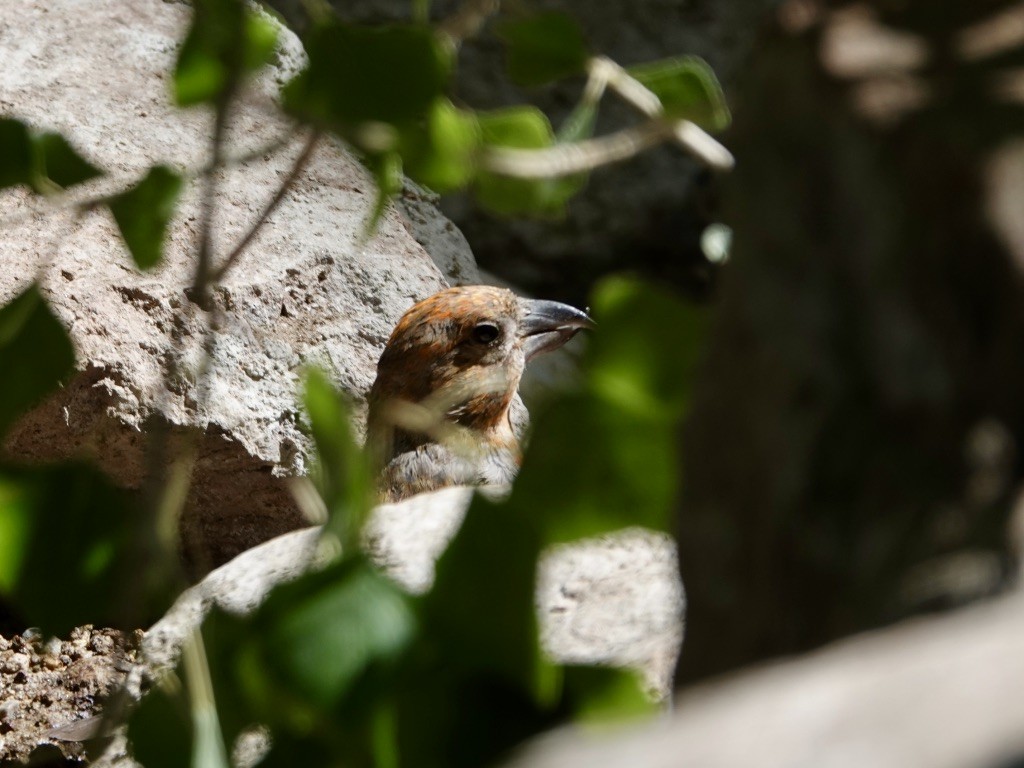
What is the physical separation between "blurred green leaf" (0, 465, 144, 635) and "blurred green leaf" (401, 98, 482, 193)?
25 cm

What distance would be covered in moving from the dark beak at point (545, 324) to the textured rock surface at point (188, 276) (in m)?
0.36

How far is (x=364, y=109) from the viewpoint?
2.27ft

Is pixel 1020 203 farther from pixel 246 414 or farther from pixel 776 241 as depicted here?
pixel 246 414

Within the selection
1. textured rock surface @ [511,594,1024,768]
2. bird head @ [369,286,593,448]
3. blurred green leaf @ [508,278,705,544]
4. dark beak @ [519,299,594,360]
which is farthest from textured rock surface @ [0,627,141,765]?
textured rock surface @ [511,594,1024,768]

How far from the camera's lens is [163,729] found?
660 mm

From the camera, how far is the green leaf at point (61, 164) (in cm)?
76

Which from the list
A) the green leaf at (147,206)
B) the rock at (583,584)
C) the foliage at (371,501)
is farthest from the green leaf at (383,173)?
the rock at (583,584)

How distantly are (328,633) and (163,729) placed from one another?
0.55ft

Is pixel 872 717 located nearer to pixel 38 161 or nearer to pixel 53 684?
pixel 38 161

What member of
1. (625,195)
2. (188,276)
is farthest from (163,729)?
(625,195)

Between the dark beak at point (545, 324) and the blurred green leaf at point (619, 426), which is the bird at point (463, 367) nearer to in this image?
the dark beak at point (545, 324)

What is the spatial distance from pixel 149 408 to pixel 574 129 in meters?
3.08

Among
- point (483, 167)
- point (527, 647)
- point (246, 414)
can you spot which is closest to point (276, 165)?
point (246, 414)

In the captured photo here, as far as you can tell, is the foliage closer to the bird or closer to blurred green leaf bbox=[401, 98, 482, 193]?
blurred green leaf bbox=[401, 98, 482, 193]
